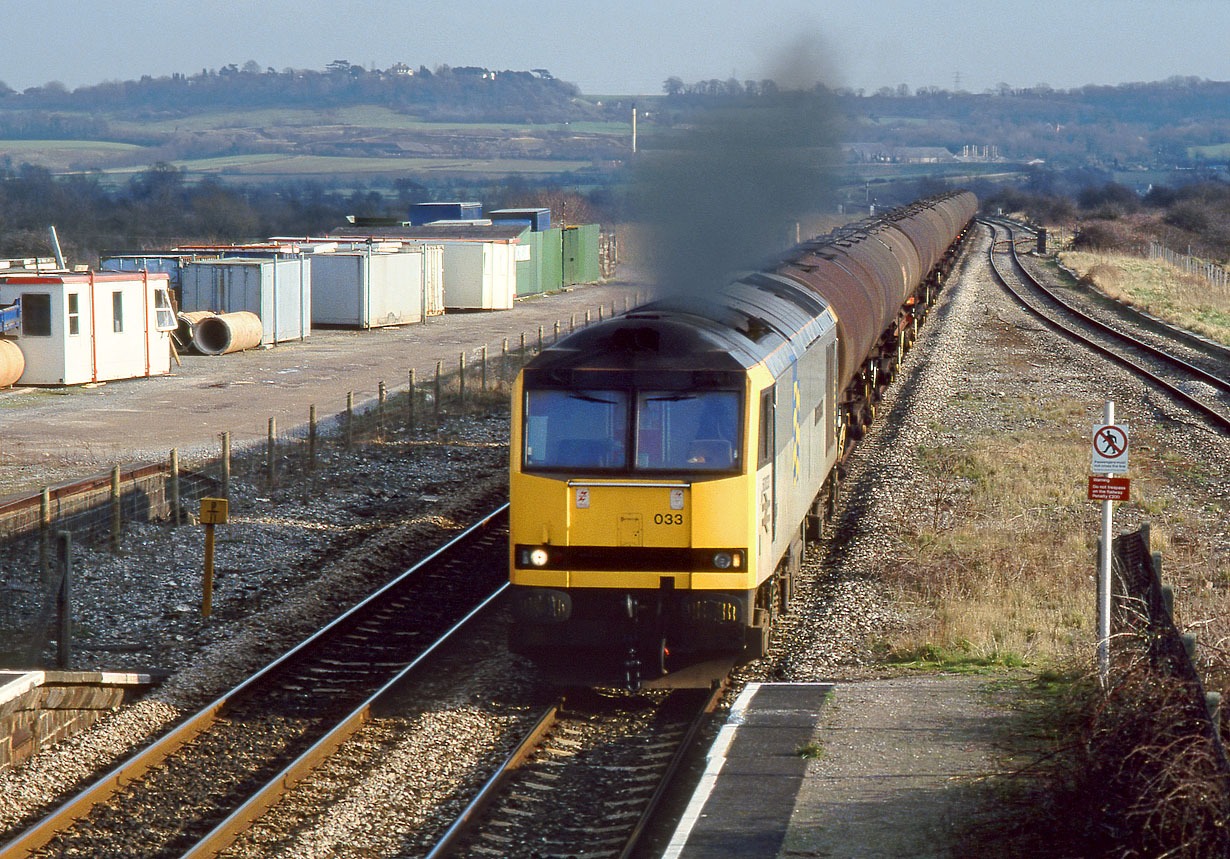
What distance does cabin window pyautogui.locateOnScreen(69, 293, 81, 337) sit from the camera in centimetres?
3025

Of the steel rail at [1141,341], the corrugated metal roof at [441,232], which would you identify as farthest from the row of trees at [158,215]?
the steel rail at [1141,341]

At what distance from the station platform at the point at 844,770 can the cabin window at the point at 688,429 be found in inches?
71.0

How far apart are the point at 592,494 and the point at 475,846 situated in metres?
2.82

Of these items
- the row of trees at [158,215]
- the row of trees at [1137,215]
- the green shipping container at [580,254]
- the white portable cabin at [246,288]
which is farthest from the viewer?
the row of trees at [158,215]

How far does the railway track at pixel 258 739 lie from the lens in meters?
8.23

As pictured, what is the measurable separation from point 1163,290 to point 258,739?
165 ft

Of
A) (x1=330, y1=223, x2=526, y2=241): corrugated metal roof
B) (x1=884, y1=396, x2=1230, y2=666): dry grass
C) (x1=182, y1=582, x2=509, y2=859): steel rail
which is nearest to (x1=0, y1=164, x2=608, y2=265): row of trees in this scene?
(x1=330, y1=223, x2=526, y2=241): corrugated metal roof

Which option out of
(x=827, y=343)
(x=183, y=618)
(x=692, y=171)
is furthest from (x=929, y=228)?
(x=183, y=618)

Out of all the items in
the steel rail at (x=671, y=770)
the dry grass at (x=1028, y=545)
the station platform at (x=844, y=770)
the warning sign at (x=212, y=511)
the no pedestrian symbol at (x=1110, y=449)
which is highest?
the no pedestrian symbol at (x=1110, y=449)

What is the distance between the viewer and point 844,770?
335 inches

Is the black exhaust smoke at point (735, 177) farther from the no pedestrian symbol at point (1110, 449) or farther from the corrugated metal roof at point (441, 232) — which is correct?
the corrugated metal roof at point (441, 232)

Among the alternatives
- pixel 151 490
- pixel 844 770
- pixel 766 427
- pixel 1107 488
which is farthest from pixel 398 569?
pixel 1107 488

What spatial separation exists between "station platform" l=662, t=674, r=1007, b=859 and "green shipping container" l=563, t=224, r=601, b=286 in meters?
56.6

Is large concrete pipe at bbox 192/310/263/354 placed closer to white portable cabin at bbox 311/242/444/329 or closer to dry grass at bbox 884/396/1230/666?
white portable cabin at bbox 311/242/444/329
